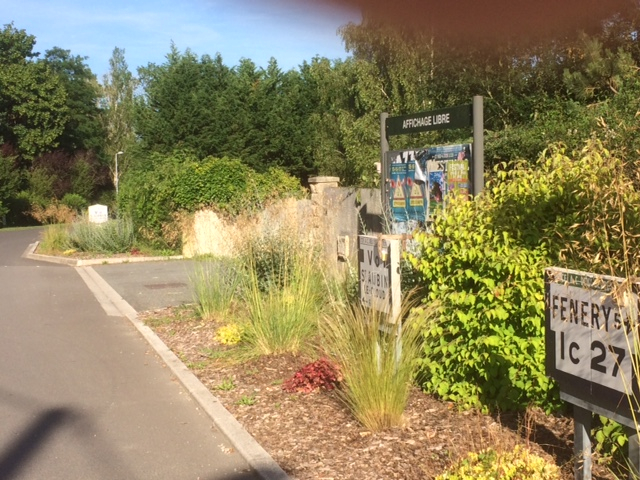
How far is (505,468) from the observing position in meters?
3.53

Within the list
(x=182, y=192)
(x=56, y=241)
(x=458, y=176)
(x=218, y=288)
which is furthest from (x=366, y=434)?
(x=56, y=241)

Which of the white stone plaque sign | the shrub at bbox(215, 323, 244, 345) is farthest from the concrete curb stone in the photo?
the white stone plaque sign

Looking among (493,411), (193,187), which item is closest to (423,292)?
(493,411)

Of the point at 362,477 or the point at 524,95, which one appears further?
the point at 524,95

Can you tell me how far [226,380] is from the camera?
7.01m

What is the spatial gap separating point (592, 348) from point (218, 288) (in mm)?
6992

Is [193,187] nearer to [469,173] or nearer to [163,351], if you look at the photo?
[163,351]

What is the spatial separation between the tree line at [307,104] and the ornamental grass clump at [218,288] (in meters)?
3.37

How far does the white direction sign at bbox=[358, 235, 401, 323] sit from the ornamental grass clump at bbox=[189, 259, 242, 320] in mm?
3899

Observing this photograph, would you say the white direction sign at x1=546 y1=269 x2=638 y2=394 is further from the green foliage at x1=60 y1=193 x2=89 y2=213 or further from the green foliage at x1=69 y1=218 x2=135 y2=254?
the green foliage at x1=60 y1=193 x2=89 y2=213

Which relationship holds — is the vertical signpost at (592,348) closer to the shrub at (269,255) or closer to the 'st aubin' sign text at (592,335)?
the 'st aubin' sign text at (592,335)

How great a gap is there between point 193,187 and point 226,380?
14.9 m

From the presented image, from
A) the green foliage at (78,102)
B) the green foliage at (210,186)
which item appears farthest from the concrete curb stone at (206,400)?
the green foliage at (78,102)

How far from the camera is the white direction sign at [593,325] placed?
120 inches
